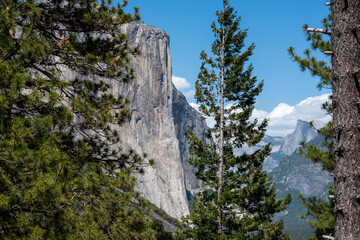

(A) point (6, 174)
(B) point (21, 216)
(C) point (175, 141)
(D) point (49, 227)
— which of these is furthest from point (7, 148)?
(C) point (175, 141)

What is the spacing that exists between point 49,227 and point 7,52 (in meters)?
3.06

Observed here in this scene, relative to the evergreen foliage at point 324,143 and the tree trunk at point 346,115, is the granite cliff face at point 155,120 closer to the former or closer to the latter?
the evergreen foliage at point 324,143

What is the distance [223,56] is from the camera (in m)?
14.5

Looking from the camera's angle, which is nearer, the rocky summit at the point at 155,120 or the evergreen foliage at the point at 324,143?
the evergreen foliage at the point at 324,143

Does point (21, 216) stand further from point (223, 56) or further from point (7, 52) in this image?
point (223, 56)

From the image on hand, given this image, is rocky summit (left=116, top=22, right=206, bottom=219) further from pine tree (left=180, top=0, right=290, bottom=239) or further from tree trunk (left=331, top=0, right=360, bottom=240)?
tree trunk (left=331, top=0, right=360, bottom=240)

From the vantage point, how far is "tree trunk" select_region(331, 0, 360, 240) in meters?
2.97

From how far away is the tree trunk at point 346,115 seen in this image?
297 cm

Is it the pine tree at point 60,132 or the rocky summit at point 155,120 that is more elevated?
the rocky summit at point 155,120

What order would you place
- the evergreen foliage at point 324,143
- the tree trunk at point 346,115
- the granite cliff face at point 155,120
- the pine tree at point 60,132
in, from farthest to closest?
the granite cliff face at point 155,120
the evergreen foliage at point 324,143
the pine tree at point 60,132
the tree trunk at point 346,115

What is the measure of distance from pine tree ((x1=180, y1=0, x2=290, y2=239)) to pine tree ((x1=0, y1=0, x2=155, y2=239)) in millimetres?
5720

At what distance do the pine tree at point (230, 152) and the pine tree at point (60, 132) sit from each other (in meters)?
5.72

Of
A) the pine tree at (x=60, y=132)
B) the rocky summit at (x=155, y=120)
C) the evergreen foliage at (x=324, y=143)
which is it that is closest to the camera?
the pine tree at (x=60, y=132)

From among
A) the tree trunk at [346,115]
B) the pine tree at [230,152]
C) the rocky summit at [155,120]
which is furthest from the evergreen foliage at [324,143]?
the rocky summit at [155,120]
